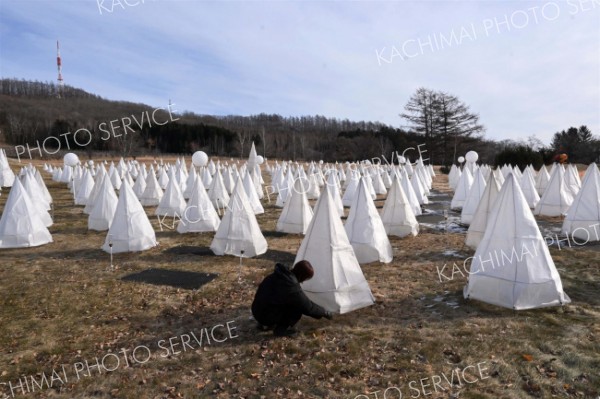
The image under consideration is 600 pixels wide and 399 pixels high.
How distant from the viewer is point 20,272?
1095 centimetres

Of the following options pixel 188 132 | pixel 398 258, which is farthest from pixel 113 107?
pixel 398 258

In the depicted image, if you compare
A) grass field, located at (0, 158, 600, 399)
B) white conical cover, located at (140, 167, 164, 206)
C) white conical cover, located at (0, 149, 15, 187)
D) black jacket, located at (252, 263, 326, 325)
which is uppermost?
white conical cover, located at (0, 149, 15, 187)

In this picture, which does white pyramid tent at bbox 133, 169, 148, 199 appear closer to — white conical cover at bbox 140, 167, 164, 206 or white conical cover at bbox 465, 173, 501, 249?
white conical cover at bbox 140, 167, 164, 206

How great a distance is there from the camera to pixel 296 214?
15.8m

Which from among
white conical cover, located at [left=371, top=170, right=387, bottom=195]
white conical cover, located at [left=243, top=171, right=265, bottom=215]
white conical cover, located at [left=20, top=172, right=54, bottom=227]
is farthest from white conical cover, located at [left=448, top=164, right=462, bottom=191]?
white conical cover, located at [left=20, top=172, right=54, bottom=227]

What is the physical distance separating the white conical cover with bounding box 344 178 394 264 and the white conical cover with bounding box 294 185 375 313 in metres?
3.41

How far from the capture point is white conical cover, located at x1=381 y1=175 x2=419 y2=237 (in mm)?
15047

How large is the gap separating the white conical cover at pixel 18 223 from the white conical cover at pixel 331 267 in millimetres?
11164

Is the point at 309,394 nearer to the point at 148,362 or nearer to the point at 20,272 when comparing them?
the point at 148,362

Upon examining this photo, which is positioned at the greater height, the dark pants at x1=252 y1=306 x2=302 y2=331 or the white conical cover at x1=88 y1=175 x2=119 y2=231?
the white conical cover at x1=88 y1=175 x2=119 y2=231

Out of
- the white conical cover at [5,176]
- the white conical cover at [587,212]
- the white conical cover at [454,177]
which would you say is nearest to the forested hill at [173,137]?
the white conical cover at [454,177]

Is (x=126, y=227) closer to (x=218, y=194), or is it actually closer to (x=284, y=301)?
(x=284, y=301)

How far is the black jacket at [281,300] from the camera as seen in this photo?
651 centimetres

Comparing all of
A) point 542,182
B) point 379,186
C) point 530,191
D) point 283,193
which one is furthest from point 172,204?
point 542,182
